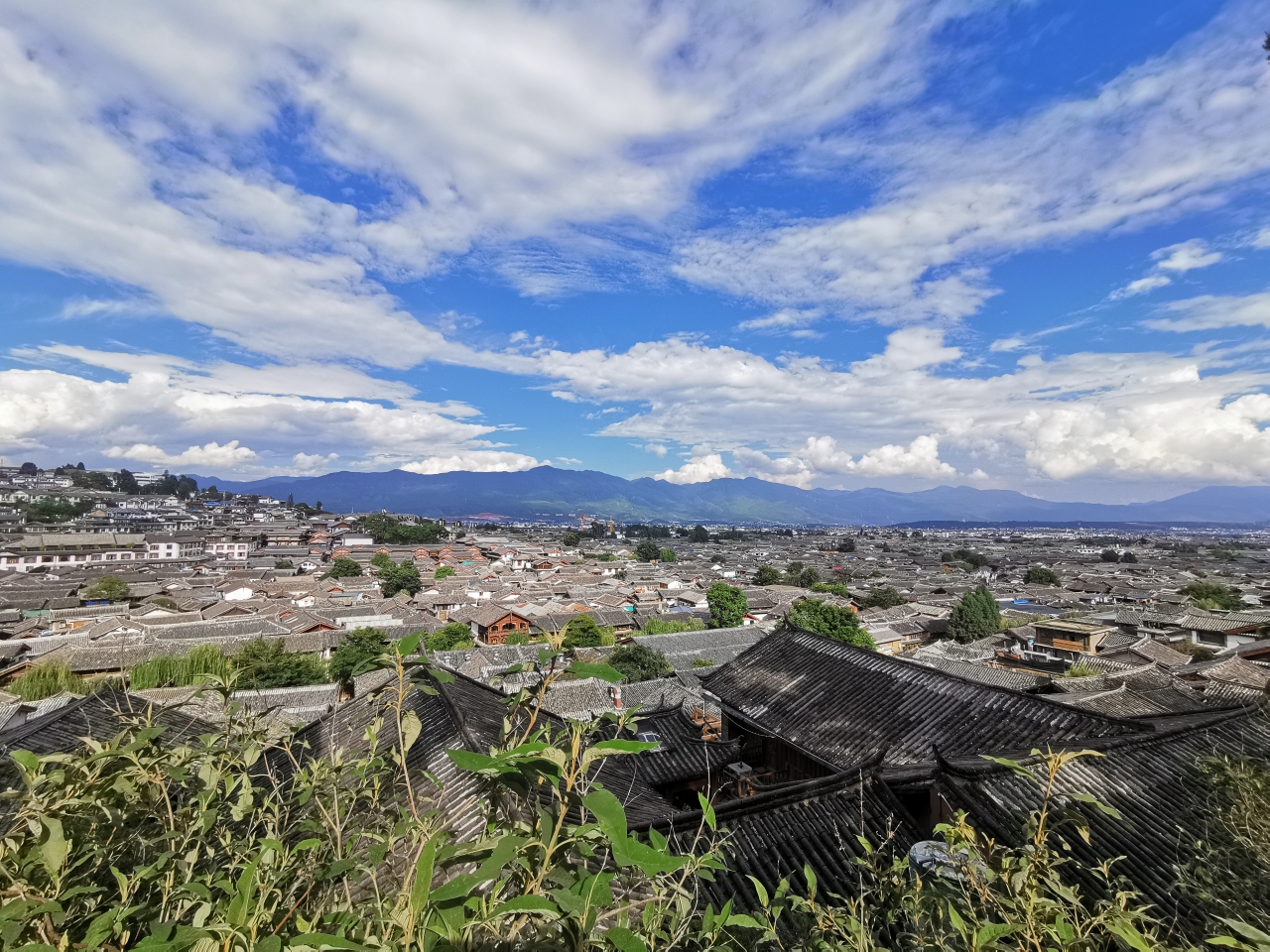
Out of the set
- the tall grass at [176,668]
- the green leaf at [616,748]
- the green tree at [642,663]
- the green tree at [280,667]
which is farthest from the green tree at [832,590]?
the green leaf at [616,748]

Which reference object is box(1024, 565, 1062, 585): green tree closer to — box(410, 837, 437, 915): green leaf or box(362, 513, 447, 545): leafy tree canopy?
box(362, 513, 447, 545): leafy tree canopy

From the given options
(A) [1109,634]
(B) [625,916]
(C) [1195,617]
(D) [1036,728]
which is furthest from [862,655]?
(C) [1195,617]

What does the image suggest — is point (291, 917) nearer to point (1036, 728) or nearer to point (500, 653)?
point (1036, 728)

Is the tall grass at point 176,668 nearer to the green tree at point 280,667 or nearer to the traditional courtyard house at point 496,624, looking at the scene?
the green tree at point 280,667

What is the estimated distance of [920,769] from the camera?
256 inches

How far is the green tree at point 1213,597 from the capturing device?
41.2 metres

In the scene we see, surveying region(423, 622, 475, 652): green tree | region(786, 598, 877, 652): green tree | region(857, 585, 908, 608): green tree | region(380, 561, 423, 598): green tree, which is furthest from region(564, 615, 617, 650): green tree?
region(857, 585, 908, 608): green tree

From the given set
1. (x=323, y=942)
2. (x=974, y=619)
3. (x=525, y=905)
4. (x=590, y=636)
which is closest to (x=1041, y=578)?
(x=974, y=619)

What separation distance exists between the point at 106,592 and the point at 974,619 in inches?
2122

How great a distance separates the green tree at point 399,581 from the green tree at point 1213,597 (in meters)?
57.3

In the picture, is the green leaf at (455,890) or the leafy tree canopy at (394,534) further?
the leafy tree canopy at (394,534)

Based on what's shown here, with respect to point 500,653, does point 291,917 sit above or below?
above

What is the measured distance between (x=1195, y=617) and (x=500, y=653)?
38.0m

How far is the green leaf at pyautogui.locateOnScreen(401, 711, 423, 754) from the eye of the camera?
1.35 m
